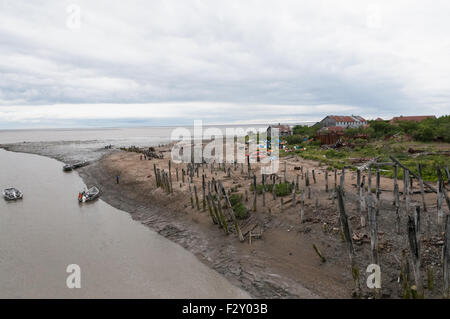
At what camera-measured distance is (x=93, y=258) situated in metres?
12.5

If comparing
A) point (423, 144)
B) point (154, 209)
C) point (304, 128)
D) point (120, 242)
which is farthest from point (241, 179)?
point (304, 128)

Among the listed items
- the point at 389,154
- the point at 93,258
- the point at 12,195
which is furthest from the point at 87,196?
the point at 389,154

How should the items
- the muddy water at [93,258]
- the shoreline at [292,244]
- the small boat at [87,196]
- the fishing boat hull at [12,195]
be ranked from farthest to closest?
the fishing boat hull at [12,195], the small boat at [87,196], the muddy water at [93,258], the shoreline at [292,244]

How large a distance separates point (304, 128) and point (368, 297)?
50.1 m

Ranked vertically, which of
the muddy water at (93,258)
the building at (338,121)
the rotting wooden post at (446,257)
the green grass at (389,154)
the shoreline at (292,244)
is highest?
the building at (338,121)

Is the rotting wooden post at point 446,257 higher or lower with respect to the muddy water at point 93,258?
higher

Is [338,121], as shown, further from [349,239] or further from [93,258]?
[93,258]

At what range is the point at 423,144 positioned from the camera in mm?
30156

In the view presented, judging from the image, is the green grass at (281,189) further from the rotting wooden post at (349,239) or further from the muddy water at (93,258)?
the rotting wooden post at (349,239)

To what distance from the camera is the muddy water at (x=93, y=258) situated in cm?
1012

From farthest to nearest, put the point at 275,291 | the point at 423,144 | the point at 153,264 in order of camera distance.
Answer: the point at 423,144 < the point at 153,264 < the point at 275,291
